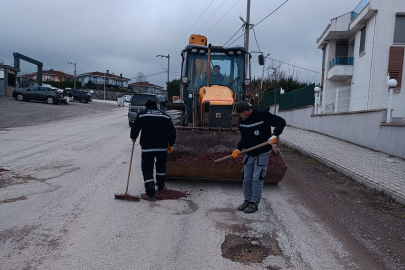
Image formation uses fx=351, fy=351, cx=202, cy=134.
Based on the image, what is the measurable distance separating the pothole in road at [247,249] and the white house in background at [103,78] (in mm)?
92100

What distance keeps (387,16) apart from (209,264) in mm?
18802

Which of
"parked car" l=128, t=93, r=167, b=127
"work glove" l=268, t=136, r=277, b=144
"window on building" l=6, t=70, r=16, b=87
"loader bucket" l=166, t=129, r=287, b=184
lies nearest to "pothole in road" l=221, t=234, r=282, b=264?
"work glove" l=268, t=136, r=277, b=144

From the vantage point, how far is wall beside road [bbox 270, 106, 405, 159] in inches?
396

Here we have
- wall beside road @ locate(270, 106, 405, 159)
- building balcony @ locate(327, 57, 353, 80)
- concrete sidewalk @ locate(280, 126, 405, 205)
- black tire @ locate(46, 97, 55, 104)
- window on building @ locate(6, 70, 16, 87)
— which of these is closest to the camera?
concrete sidewalk @ locate(280, 126, 405, 205)

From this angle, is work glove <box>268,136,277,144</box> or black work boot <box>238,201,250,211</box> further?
black work boot <box>238,201,250,211</box>

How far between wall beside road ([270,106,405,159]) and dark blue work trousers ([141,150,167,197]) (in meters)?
7.04

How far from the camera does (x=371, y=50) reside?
19.0 metres

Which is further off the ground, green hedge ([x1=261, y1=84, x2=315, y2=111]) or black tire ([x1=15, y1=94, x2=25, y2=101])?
green hedge ([x1=261, y1=84, x2=315, y2=111])

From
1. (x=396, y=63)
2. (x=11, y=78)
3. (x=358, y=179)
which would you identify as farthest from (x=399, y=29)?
(x=11, y=78)

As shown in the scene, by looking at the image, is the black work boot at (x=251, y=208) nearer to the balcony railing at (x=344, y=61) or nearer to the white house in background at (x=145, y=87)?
the balcony railing at (x=344, y=61)

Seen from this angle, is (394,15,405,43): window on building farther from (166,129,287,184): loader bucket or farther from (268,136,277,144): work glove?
(268,136,277,144): work glove

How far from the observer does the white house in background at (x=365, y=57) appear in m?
12.3

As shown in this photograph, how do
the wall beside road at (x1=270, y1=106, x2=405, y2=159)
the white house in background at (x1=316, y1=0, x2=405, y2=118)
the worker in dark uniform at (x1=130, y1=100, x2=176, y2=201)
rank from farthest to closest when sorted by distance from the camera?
1. the white house in background at (x1=316, y1=0, x2=405, y2=118)
2. the wall beside road at (x1=270, y1=106, x2=405, y2=159)
3. the worker in dark uniform at (x1=130, y1=100, x2=176, y2=201)

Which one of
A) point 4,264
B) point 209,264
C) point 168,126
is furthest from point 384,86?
point 4,264
